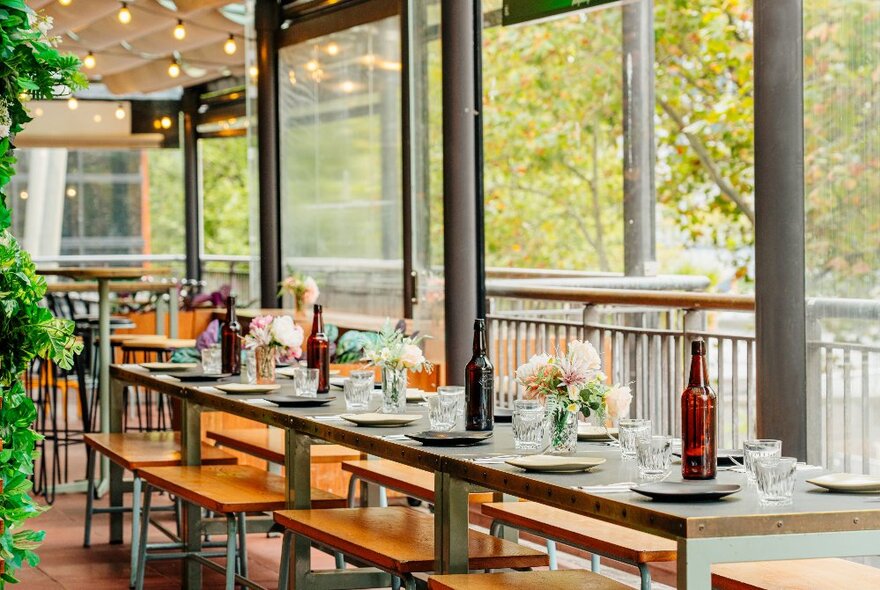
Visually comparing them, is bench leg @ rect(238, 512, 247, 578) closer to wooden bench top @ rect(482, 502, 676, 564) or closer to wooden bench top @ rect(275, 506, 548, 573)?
wooden bench top @ rect(275, 506, 548, 573)

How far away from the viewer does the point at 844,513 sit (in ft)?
8.84

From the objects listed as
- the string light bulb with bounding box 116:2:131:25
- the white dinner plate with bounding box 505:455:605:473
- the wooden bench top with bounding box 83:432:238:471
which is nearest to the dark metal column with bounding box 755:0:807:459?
the white dinner plate with bounding box 505:455:605:473

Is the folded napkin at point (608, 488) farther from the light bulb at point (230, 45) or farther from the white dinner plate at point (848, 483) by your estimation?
the light bulb at point (230, 45)

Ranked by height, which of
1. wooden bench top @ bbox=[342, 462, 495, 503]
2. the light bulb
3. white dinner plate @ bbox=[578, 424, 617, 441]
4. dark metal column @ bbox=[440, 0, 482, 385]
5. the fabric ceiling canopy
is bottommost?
wooden bench top @ bbox=[342, 462, 495, 503]

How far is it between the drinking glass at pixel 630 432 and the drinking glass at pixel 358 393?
1.27m

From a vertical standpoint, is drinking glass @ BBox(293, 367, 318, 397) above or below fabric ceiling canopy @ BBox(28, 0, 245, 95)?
below

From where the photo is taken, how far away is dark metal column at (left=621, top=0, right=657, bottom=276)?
10.3 metres

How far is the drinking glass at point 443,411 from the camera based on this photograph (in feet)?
12.8

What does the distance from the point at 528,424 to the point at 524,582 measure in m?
0.41

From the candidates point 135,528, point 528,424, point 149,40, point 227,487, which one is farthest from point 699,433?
point 149,40

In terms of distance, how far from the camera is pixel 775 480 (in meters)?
2.76

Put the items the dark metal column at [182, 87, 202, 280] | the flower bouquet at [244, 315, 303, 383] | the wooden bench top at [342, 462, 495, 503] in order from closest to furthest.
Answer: the wooden bench top at [342, 462, 495, 503]
the flower bouquet at [244, 315, 303, 383]
the dark metal column at [182, 87, 202, 280]

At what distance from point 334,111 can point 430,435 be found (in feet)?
20.1

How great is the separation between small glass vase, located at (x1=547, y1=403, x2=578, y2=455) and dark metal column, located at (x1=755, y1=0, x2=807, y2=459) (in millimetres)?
1330
